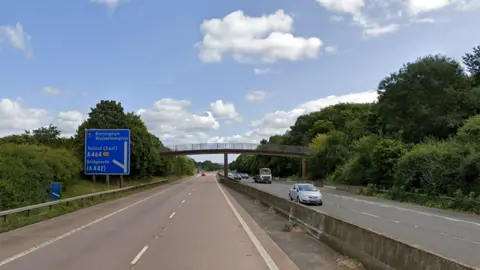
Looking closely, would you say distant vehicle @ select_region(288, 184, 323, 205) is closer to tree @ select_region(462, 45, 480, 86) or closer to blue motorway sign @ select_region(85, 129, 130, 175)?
blue motorway sign @ select_region(85, 129, 130, 175)

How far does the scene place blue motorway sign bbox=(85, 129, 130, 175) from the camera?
1503 inches

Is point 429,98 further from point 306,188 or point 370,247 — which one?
point 370,247

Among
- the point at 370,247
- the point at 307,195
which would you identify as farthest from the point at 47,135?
the point at 370,247

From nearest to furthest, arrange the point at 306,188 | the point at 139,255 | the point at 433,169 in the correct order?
1. the point at 139,255
2. the point at 306,188
3. the point at 433,169

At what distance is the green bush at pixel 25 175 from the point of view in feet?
78.0

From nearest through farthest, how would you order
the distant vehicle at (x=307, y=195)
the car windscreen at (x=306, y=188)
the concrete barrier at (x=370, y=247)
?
the concrete barrier at (x=370, y=247) < the distant vehicle at (x=307, y=195) < the car windscreen at (x=306, y=188)

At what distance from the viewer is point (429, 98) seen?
54094 millimetres

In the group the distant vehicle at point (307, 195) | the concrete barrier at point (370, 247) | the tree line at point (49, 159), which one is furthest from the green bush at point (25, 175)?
the distant vehicle at point (307, 195)

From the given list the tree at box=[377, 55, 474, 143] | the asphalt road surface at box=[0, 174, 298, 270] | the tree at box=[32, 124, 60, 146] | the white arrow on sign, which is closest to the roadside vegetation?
the tree at box=[377, 55, 474, 143]

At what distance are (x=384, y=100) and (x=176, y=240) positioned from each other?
5008cm

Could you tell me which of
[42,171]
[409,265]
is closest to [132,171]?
[42,171]

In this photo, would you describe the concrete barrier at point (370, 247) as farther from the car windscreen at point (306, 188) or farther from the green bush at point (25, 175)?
the car windscreen at point (306, 188)

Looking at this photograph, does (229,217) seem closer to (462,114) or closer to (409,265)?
(409,265)

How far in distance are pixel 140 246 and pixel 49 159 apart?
22.8m
